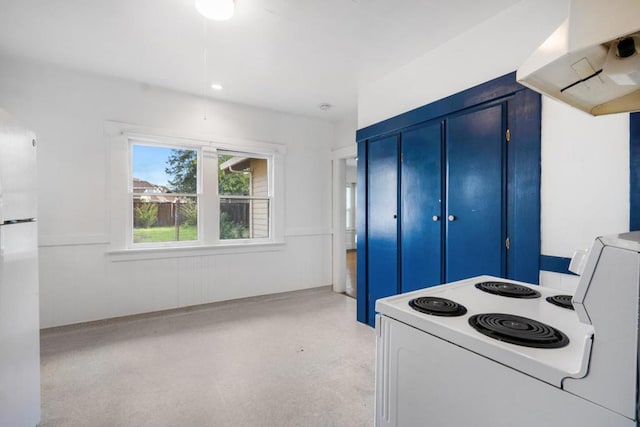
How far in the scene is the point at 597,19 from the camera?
67 cm

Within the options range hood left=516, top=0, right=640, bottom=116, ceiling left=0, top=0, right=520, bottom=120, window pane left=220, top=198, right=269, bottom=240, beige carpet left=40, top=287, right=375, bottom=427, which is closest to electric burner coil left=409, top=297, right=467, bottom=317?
range hood left=516, top=0, right=640, bottom=116

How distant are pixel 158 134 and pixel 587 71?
12.5 ft

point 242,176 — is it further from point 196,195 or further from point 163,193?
point 163,193

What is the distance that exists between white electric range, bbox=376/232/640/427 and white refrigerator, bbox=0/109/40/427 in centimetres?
166

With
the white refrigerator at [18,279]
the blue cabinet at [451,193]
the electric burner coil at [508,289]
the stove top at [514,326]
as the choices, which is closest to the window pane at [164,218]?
the white refrigerator at [18,279]

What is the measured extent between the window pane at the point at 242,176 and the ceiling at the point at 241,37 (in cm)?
107

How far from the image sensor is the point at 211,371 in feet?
7.68

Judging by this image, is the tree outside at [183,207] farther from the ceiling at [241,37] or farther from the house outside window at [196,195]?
the ceiling at [241,37]

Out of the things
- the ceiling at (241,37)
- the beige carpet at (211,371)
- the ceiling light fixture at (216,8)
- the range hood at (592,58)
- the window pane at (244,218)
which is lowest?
the beige carpet at (211,371)

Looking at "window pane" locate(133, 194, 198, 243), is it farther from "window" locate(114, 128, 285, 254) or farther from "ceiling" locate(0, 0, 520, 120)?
"ceiling" locate(0, 0, 520, 120)

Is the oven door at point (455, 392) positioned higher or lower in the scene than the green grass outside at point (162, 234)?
lower

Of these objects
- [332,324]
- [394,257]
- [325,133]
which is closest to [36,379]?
[332,324]

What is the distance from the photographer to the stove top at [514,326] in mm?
721

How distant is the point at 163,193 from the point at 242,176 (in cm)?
105
